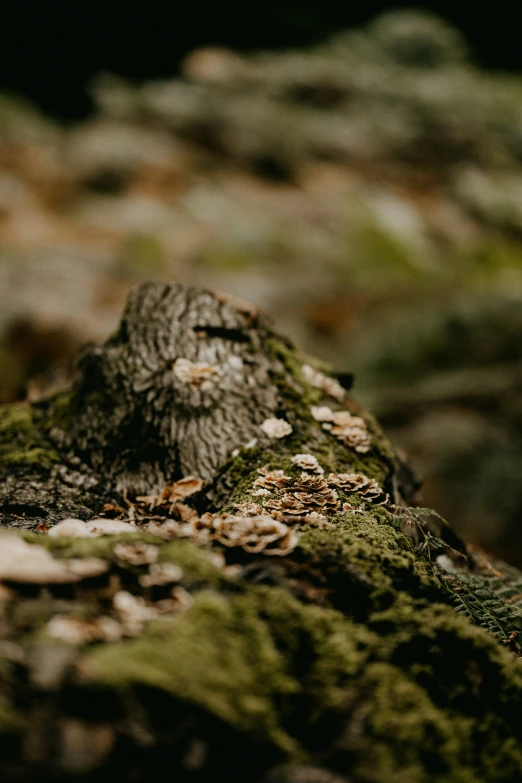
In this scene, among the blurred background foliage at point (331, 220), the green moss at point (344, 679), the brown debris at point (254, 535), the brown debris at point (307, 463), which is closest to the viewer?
→ the green moss at point (344, 679)

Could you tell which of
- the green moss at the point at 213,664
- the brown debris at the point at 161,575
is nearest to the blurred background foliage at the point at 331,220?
the brown debris at the point at 161,575

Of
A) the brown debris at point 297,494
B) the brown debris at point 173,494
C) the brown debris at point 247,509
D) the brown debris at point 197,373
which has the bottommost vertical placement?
the brown debris at point 173,494

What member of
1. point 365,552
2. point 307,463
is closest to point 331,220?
point 307,463

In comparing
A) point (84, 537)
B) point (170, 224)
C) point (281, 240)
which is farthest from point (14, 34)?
point (84, 537)

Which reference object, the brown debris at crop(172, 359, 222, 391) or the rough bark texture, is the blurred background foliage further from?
the rough bark texture

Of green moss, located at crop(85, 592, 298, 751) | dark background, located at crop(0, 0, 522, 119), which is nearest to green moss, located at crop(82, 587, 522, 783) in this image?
green moss, located at crop(85, 592, 298, 751)

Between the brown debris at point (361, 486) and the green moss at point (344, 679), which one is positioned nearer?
the green moss at point (344, 679)

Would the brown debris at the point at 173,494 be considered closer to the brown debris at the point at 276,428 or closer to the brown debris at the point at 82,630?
the brown debris at the point at 276,428
